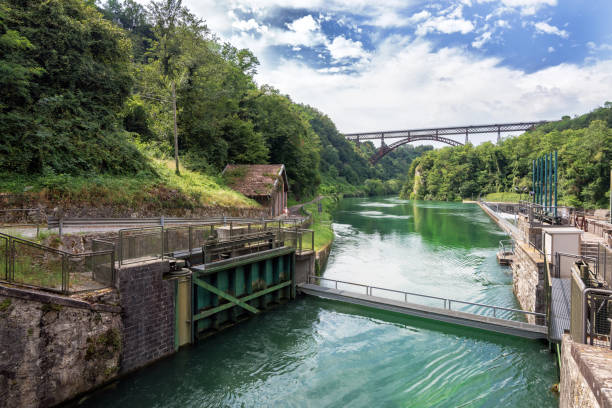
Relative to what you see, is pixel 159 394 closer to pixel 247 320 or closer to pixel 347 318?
pixel 247 320

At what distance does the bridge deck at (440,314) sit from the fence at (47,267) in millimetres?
8582

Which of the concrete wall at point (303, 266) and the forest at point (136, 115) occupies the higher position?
the forest at point (136, 115)

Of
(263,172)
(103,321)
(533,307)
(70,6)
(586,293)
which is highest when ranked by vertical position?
(70,6)

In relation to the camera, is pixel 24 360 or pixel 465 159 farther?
pixel 465 159

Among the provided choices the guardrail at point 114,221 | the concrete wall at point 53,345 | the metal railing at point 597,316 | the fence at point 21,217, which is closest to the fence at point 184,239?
the concrete wall at point 53,345

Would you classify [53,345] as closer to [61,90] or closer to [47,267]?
[47,267]

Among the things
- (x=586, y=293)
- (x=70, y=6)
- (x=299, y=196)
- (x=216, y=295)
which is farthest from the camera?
(x=299, y=196)

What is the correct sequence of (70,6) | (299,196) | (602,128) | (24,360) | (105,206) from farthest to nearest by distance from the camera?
(602,128) → (299,196) → (70,6) → (105,206) → (24,360)

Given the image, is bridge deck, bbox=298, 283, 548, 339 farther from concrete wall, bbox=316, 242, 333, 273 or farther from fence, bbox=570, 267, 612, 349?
fence, bbox=570, 267, 612, 349

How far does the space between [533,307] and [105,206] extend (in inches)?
642

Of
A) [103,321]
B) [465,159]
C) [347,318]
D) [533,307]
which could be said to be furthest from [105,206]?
[465,159]

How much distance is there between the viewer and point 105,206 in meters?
13.5

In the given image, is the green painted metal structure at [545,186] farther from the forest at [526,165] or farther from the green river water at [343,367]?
the forest at [526,165]

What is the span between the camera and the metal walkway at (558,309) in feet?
31.1
